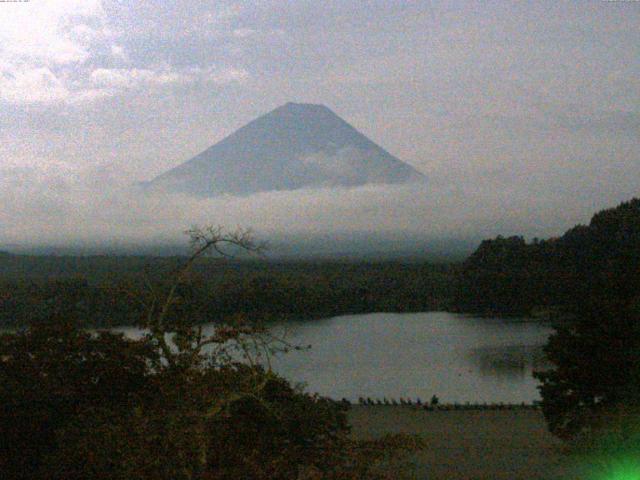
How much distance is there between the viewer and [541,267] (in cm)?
4175

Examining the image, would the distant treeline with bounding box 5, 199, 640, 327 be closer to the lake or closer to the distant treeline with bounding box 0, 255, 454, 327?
the distant treeline with bounding box 0, 255, 454, 327

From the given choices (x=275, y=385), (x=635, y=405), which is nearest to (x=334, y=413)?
(x=275, y=385)

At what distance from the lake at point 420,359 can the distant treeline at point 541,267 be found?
2.39 meters

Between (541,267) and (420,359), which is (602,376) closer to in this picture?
(420,359)

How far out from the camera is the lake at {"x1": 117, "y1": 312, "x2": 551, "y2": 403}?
65.0 ft

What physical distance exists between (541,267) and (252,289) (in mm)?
15627

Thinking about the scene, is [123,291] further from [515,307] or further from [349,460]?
[515,307]

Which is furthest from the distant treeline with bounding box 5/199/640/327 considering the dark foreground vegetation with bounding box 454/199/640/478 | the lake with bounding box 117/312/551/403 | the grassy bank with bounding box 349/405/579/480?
the dark foreground vegetation with bounding box 454/199/640/478

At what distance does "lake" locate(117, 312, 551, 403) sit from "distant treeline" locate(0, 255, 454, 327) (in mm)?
2259

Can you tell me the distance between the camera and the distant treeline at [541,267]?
39.5 metres

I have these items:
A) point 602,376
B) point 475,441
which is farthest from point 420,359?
point 602,376

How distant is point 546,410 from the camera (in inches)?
355

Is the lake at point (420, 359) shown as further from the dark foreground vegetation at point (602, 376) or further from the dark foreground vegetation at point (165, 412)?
the dark foreground vegetation at point (165, 412)

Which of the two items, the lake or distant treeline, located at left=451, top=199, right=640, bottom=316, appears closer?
the lake
